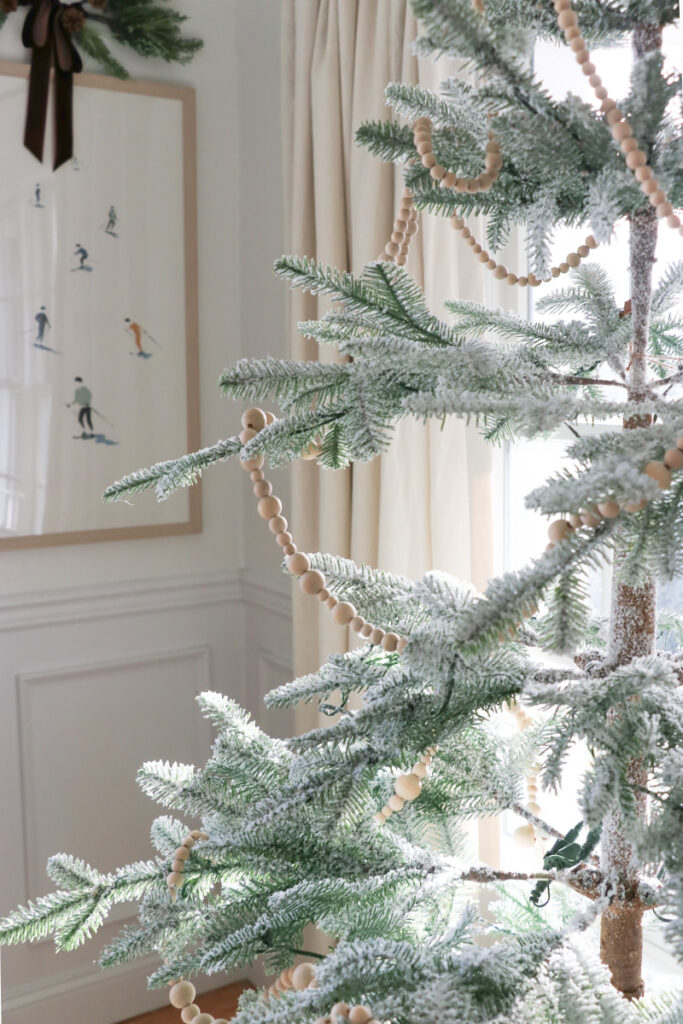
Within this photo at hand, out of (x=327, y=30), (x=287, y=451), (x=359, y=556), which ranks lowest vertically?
(x=359, y=556)

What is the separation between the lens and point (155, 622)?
2.32m

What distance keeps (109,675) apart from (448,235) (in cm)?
134

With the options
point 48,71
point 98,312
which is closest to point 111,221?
point 98,312

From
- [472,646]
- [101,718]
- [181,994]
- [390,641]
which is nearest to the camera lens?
[472,646]

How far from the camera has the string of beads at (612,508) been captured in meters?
0.50

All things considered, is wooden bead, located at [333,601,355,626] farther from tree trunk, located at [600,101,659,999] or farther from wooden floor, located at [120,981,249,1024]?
wooden floor, located at [120,981,249,1024]

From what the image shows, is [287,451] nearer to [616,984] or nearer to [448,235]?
[616,984]

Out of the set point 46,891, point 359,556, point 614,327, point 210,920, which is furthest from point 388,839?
point 46,891

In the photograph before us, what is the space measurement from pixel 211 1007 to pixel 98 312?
1.66m

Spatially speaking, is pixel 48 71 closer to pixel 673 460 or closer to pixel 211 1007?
pixel 673 460

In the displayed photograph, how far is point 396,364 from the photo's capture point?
620 mm

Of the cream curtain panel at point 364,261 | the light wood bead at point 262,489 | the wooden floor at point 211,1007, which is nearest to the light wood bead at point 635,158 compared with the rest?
the light wood bead at point 262,489

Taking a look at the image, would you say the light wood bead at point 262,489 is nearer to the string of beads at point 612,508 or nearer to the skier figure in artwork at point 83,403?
the string of beads at point 612,508

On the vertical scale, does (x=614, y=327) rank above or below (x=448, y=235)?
below
